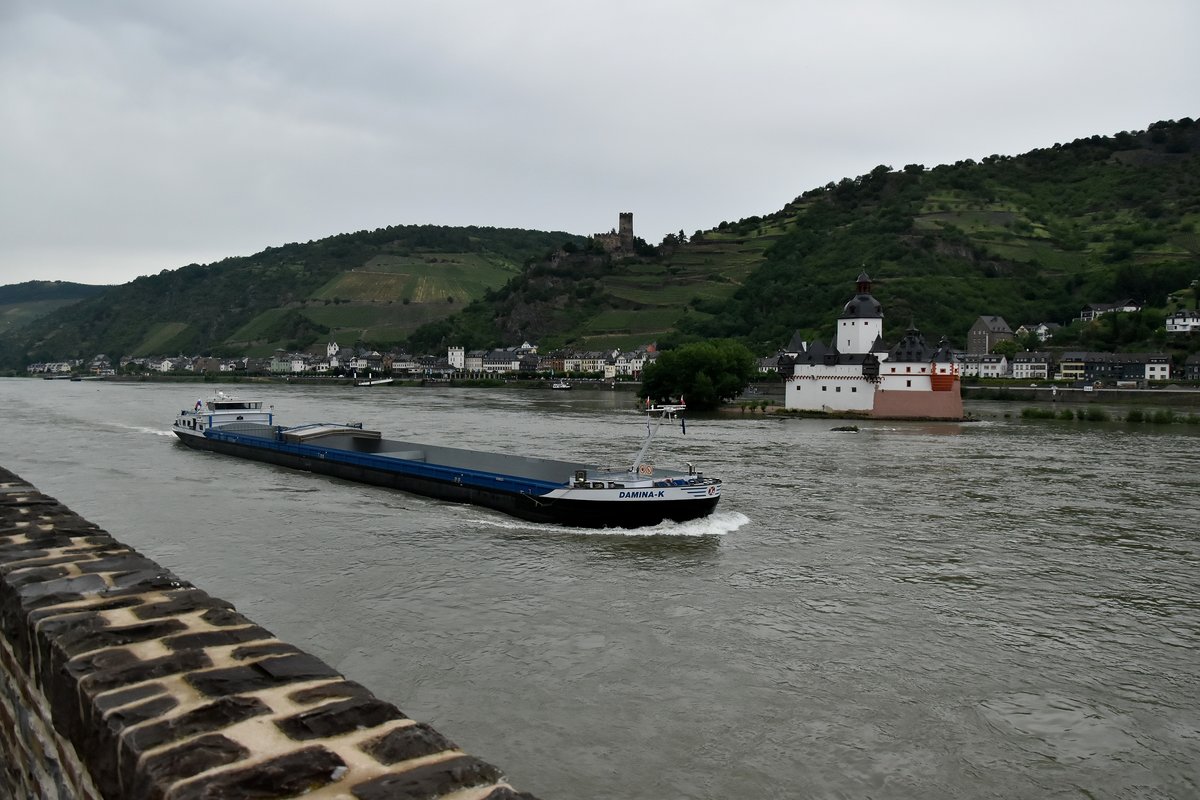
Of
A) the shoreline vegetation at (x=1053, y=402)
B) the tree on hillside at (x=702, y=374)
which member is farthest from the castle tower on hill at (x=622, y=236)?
the tree on hillside at (x=702, y=374)

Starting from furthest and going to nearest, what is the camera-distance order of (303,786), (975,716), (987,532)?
(987,532) → (975,716) → (303,786)

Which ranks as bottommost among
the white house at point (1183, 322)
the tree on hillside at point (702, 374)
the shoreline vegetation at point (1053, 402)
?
the shoreline vegetation at point (1053, 402)

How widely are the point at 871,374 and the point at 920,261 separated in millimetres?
73386

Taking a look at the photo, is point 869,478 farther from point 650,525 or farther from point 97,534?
point 97,534

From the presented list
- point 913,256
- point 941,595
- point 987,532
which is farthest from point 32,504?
point 913,256

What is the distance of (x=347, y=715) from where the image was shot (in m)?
3.58

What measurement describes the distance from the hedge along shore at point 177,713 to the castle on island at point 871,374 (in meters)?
58.0

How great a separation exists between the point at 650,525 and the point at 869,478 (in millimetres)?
11840

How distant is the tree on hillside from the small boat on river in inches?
1336

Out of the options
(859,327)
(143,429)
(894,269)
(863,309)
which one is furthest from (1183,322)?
(143,429)

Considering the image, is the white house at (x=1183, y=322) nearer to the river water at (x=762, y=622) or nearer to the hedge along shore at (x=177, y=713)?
the river water at (x=762, y=622)

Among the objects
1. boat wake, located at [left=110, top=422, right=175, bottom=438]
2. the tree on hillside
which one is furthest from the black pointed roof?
boat wake, located at [left=110, top=422, right=175, bottom=438]

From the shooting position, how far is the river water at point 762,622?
8.38 metres

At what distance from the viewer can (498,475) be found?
2203 centimetres
